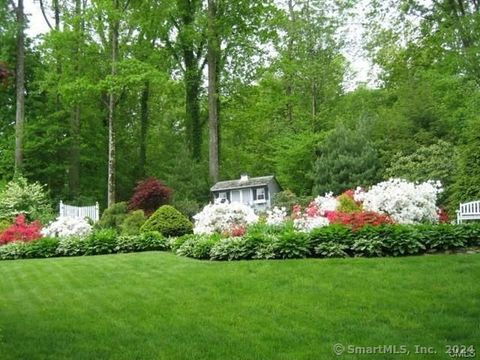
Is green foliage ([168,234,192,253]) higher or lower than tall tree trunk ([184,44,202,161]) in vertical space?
lower

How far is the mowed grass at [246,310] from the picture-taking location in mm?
5016

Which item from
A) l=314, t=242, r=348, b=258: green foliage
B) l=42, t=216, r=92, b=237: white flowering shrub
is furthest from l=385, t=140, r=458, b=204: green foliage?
l=42, t=216, r=92, b=237: white flowering shrub

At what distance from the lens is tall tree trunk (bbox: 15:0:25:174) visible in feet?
78.5

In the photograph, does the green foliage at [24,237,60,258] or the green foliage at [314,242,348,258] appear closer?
the green foliage at [314,242,348,258]

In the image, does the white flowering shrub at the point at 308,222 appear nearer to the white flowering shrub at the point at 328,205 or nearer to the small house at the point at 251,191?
the white flowering shrub at the point at 328,205

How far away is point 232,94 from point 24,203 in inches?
466

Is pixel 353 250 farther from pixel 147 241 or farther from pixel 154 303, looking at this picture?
pixel 147 241

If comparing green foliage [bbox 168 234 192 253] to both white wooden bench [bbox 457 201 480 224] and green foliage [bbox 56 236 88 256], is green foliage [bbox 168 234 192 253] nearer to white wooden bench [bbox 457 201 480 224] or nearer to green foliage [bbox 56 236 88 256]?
green foliage [bbox 56 236 88 256]

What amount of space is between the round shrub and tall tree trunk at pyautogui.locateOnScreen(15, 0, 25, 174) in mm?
11102

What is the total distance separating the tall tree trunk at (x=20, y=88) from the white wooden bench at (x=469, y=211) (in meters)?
18.5

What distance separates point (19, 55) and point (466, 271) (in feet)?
75.7

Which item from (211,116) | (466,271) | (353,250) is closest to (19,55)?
(211,116)

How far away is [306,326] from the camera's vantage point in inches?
219

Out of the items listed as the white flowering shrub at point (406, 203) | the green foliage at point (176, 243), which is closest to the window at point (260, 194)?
the green foliage at point (176, 243)
